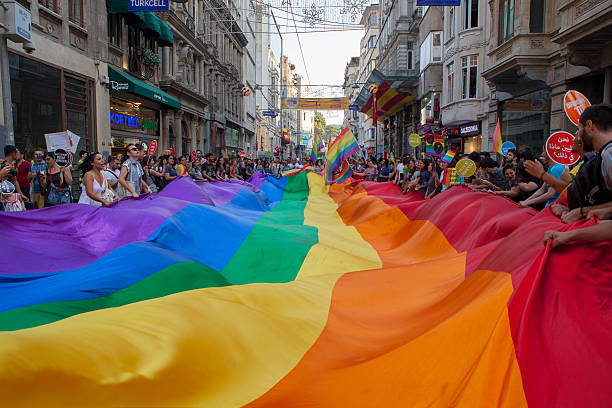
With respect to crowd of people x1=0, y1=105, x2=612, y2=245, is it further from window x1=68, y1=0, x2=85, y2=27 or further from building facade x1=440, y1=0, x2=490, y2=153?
building facade x1=440, y1=0, x2=490, y2=153

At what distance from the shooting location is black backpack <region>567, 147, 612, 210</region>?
11.1 ft

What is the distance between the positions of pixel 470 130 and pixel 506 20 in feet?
22.4

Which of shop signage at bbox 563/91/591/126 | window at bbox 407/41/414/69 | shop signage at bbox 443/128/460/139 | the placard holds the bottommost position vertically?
the placard

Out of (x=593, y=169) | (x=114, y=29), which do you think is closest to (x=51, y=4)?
(x=114, y=29)

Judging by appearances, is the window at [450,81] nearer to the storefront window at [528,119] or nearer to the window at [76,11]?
the storefront window at [528,119]

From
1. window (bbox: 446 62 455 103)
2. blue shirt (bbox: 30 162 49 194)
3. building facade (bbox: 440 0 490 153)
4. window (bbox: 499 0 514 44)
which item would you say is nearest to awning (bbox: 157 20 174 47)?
blue shirt (bbox: 30 162 49 194)

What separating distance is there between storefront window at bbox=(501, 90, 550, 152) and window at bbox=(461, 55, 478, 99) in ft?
13.8

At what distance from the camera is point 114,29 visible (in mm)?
18938

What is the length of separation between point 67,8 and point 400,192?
1174 cm

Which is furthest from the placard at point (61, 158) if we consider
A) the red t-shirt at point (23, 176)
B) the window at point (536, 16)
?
the window at point (536, 16)

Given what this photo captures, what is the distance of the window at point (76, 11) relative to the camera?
49.9ft

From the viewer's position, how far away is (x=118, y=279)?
4.15m

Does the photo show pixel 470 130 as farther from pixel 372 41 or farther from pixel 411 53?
pixel 372 41

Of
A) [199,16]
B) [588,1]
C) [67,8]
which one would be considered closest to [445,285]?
[588,1]
